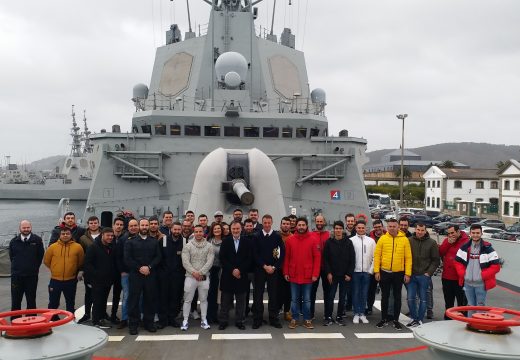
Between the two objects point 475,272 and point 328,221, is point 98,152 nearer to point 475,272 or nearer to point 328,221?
point 328,221

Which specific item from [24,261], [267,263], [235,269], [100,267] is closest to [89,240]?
[100,267]

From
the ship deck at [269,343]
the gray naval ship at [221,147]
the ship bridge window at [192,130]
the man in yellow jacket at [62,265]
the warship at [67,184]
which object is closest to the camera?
the ship deck at [269,343]

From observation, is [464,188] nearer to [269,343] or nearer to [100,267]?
[269,343]

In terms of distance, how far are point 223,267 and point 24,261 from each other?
7.88 ft

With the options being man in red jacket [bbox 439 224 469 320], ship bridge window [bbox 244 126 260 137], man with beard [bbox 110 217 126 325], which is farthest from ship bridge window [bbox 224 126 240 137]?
man in red jacket [bbox 439 224 469 320]

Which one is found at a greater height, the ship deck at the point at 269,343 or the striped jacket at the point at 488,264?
the striped jacket at the point at 488,264

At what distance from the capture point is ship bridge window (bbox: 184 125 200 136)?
14.0 metres

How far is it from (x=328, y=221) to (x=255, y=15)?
9.16 metres

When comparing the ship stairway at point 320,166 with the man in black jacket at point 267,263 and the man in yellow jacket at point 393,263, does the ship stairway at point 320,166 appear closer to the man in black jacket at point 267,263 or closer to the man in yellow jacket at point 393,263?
the man in yellow jacket at point 393,263

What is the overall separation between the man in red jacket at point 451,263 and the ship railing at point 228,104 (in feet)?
28.6

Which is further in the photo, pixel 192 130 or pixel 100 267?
pixel 192 130

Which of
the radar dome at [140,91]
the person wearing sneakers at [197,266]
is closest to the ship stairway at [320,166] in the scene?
the radar dome at [140,91]

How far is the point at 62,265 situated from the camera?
5848 millimetres

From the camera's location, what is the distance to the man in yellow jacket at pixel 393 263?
239 inches
